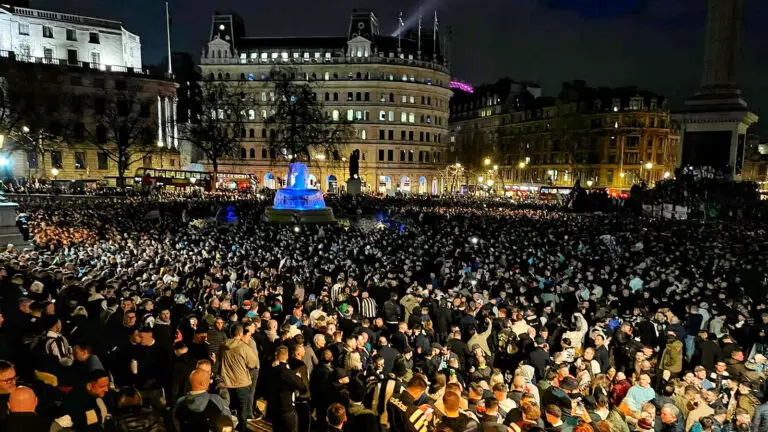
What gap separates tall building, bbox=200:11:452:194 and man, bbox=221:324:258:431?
7728 centimetres

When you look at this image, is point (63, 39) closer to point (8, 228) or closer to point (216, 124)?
point (216, 124)

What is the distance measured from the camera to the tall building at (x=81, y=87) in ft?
205

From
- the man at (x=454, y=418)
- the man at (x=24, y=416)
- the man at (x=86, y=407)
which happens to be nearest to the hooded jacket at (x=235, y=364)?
the man at (x=86, y=407)

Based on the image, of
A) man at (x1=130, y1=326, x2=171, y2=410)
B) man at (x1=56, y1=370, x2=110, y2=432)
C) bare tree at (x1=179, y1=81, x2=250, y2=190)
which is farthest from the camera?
bare tree at (x1=179, y1=81, x2=250, y2=190)

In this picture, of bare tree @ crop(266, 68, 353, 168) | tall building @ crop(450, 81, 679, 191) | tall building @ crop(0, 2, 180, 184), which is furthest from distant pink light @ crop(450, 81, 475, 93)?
tall building @ crop(0, 2, 180, 184)

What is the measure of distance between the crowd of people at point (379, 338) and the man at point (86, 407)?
0.02 metres

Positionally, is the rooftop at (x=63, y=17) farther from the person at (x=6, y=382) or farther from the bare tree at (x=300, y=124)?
the person at (x=6, y=382)

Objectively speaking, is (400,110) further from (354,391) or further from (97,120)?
(354,391)

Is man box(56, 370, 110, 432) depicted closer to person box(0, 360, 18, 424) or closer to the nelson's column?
person box(0, 360, 18, 424)

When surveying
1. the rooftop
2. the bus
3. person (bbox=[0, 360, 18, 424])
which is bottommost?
person (bbox=[0, 360, 18, 424])

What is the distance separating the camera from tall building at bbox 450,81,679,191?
8094 cm

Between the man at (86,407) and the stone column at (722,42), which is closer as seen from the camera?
the man at (86,407)

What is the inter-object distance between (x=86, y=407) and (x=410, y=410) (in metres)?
3.51

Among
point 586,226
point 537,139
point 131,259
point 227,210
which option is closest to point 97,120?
point 227,210
